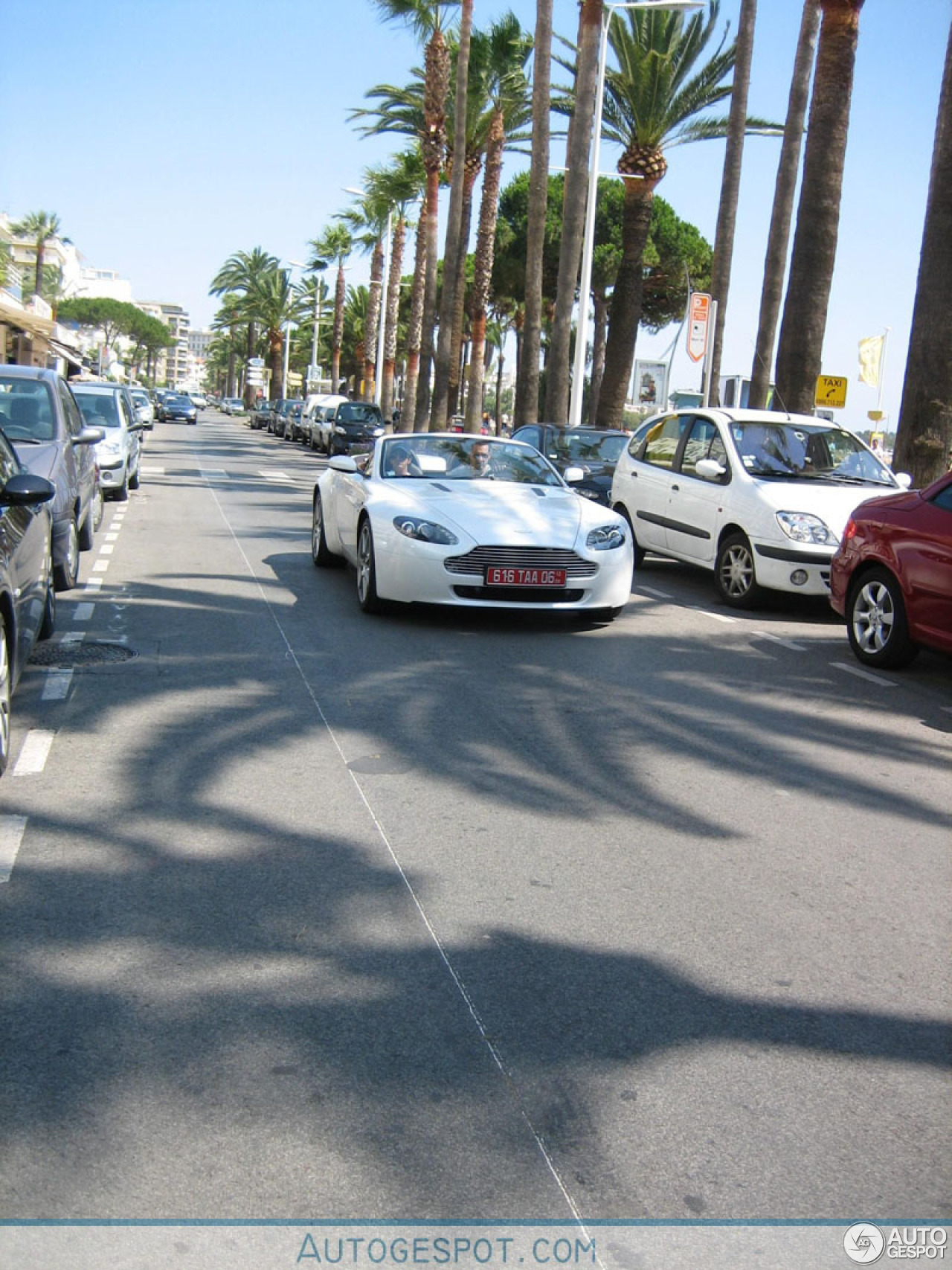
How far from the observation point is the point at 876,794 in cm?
615

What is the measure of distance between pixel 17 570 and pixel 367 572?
4048 mm

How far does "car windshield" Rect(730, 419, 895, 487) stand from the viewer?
39.8ft

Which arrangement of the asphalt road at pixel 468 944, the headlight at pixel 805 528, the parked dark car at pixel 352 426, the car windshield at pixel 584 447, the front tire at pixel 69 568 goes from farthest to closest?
1. the parked dark car at pixel 352 426
2. the car windshield at pixel 584 447
3. the headlight at pixel 805 528
4. the front tire at pixel 69 568
5. the asphalt road at pixel 468 944

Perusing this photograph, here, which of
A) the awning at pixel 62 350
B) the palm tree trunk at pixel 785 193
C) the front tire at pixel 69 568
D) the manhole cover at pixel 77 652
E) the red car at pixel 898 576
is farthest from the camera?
the awning at pixel 62 350

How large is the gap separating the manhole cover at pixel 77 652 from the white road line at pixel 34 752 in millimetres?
1638

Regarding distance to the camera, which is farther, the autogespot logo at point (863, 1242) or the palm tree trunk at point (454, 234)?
the palm tree trunk at point (454, 234)

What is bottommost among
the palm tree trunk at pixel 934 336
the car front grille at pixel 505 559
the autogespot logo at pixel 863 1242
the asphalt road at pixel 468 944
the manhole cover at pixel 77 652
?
the manhole cover at pixel 77 652

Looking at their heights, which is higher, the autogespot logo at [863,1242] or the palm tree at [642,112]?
the palm tree at [642,112]

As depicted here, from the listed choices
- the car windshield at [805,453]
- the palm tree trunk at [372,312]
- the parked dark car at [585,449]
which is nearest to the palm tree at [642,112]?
the parked dark car at [585,449]

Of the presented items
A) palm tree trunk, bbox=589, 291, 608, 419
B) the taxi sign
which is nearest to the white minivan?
the taxi sign

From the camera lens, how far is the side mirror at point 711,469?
12.0 metres

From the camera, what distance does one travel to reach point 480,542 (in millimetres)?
9383

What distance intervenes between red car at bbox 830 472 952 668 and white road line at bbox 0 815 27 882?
5.66 meters

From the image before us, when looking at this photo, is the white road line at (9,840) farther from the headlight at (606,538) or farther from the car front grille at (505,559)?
the headlight at (606,538)
